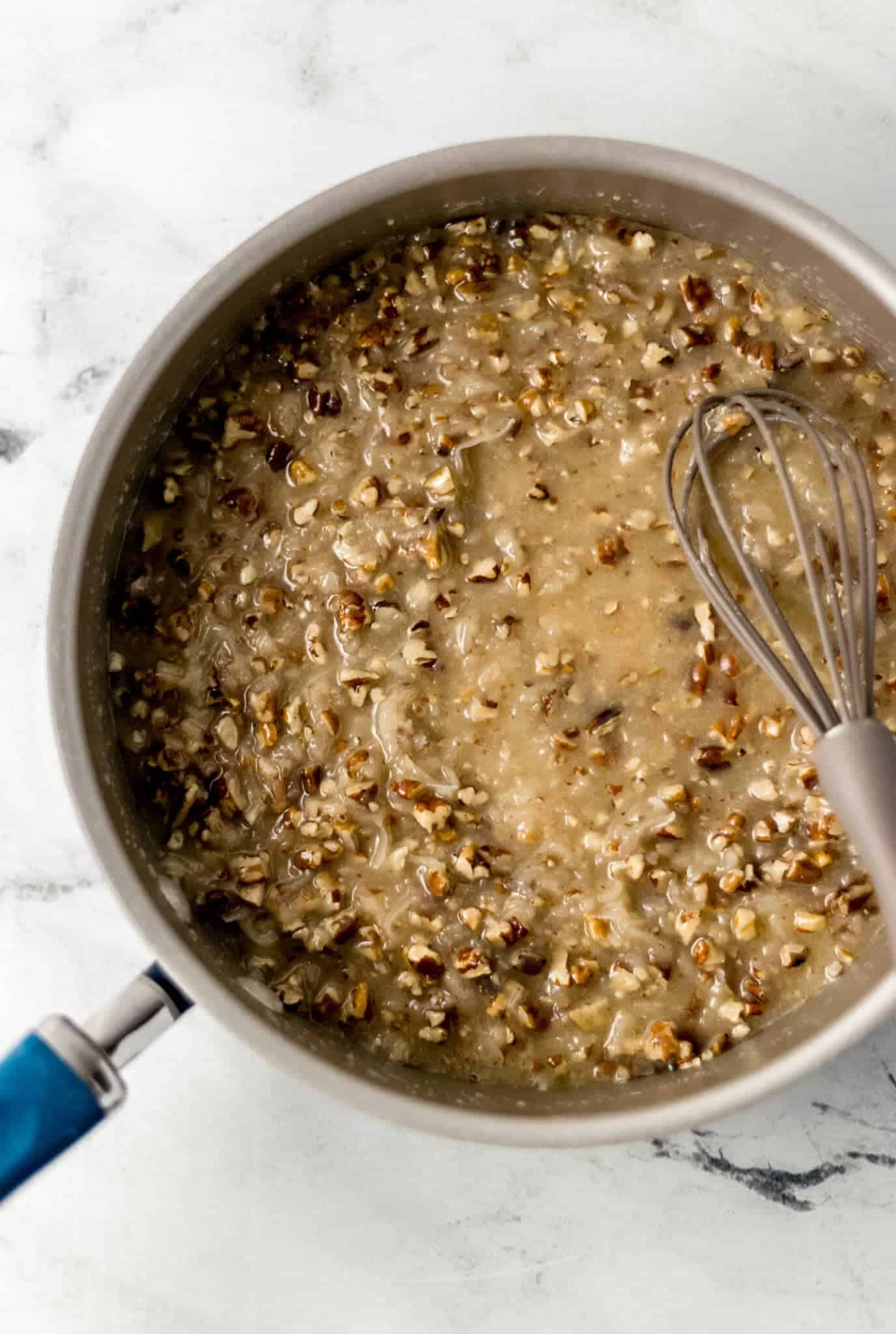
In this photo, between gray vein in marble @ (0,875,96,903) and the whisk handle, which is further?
gray vein in marble @ (0,875,96,903)

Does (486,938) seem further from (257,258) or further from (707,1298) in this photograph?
(257,258)

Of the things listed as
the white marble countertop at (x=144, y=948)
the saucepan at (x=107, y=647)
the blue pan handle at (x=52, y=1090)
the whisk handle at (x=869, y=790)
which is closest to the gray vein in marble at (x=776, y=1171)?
the white marble countertop at (x=144, y=948)

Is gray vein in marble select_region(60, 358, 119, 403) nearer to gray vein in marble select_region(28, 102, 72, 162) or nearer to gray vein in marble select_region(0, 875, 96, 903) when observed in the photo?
gray vein in marble select_region(28, 102, 72, 162)

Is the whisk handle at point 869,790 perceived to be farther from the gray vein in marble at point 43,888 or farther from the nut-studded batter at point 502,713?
the gray vein in marble at point 43,888

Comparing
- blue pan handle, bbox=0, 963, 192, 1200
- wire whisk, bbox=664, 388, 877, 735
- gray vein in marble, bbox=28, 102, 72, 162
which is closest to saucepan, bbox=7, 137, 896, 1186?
blue pan handle, bbox=0, 963, 192, 1200

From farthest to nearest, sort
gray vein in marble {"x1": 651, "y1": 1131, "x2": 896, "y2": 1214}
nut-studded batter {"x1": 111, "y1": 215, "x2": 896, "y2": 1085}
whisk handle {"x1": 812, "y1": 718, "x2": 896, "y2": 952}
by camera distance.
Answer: gray vein in marble {"x1": 651, "y1": 1131, "x2": 896, "y2": 1214}
nut-studded batter {"x1": 111, "y1": 215, "x2": 896, "y2": 1085}
whisk handle {"x1": 812, "y1": 718, "x2": 896, "y2": 952}

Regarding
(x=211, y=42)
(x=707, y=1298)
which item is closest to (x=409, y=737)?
(x=707, y=1298)

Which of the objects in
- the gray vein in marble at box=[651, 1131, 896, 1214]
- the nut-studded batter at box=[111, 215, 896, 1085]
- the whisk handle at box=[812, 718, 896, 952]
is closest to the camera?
the whisk handle at box=[812, 718, 896, 952]

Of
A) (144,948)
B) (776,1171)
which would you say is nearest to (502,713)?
(144,948)

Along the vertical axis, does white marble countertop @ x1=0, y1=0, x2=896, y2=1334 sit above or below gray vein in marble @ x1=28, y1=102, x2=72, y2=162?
below
